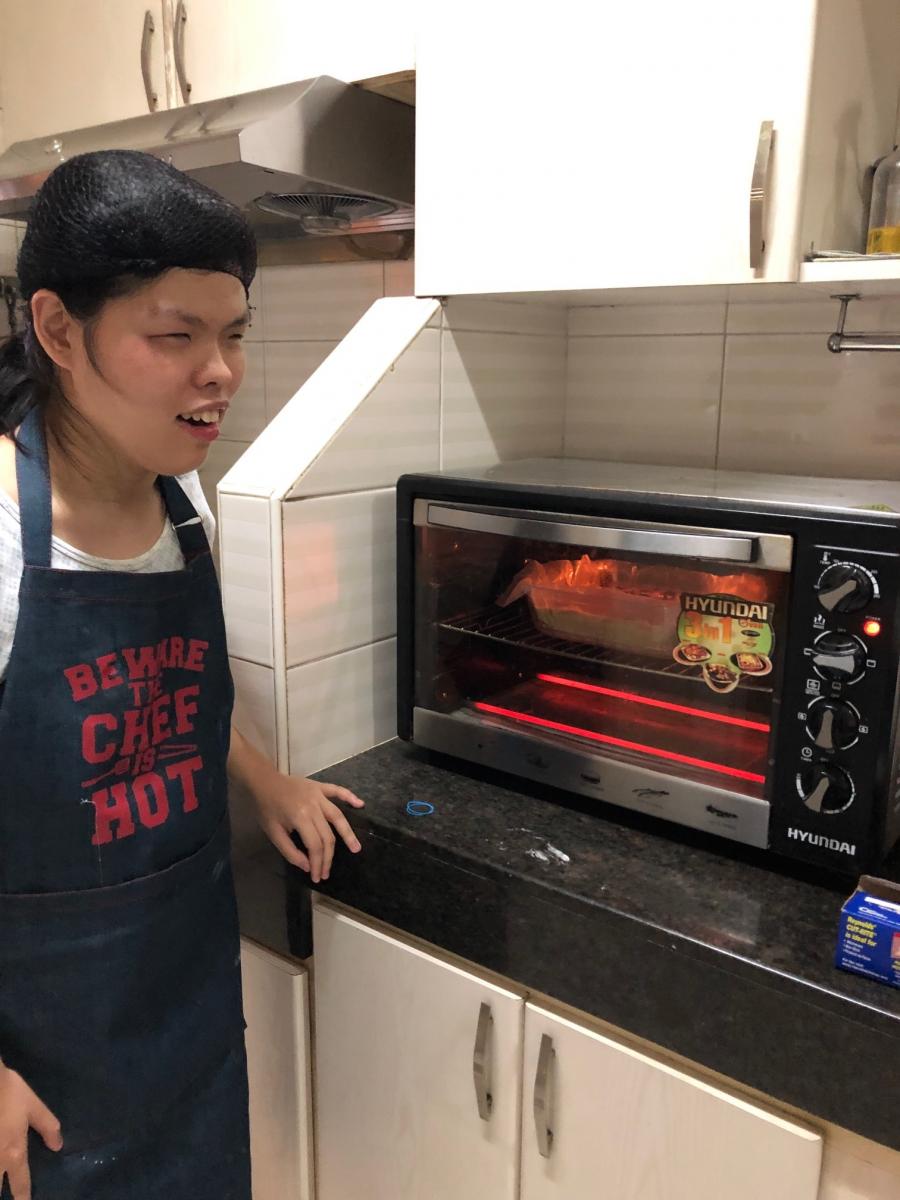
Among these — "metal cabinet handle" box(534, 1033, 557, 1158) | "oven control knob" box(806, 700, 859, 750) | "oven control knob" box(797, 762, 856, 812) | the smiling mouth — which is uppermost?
the smiling mouth

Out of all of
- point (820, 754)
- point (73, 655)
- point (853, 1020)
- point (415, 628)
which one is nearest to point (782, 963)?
point (853, 1020)

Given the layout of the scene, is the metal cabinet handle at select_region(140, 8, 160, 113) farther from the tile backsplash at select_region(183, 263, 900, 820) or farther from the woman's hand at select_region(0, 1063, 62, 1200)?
the woman's hand at select_region(0, 1063, 62, 1200)

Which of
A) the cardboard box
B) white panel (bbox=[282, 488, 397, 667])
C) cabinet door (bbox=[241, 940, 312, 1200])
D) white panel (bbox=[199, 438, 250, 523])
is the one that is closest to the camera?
the cardboard box

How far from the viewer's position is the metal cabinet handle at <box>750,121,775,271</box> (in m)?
0.88

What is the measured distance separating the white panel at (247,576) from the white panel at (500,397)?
0.97ft

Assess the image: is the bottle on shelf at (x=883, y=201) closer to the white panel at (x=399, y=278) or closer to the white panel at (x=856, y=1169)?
the white panel at (x=399, y=278)

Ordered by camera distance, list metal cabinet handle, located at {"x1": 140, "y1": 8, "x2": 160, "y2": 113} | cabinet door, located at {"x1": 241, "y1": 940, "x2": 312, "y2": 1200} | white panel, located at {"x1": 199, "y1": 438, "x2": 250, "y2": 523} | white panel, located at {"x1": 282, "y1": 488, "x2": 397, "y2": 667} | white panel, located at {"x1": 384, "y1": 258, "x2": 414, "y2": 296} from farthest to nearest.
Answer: white panel, located at {"x1": 199, "y1": 438, "x2": 250, "y2": 523}, white panel, located at {"x1": 384, "y1": 258, "x2": 414, "y2": 296}, metal cabinet handle, located at {"x1": 140, "y1": 8, "x2": 160, "y2": 113}, cabinet door, located at {"x1": 241, "y1": 940, "x2": 312, "y2": 1200}, white panel, located at {"x1": 282, "y1": 488, "x2": 397, "y2": 667}

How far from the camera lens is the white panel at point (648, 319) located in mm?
1286

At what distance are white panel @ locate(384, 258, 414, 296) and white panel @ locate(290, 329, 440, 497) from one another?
14.6 inches

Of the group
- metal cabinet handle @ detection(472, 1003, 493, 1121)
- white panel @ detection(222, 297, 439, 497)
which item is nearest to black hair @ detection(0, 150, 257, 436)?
white panel @ detection(222, 297, 439, 497)

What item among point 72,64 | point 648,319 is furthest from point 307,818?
point 72,64

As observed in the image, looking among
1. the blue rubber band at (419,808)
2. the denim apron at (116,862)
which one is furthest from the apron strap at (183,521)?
the blue rubber band at (419,808)

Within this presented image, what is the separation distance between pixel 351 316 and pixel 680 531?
890 millimetres

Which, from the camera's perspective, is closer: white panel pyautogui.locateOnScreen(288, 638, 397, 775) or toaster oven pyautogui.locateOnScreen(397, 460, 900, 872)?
toaster oven pyautogui.locateOnScreen(397, 460, 900, 872)
